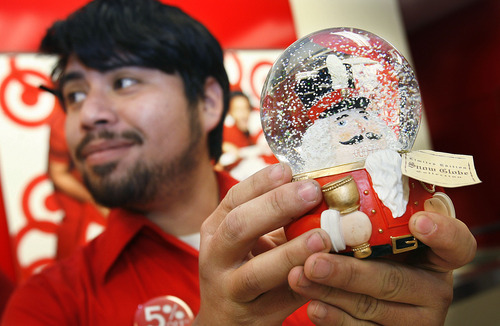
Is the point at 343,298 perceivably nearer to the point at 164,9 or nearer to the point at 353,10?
the point at 164,9

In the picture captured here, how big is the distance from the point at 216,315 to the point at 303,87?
405 millimetres

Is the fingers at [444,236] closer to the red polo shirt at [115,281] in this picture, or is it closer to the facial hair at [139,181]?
the red polo shirt at [115,281]

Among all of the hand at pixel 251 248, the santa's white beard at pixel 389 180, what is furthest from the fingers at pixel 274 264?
the santa's white beard at pixel 389 180

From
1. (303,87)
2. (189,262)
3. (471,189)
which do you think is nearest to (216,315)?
(303,87)

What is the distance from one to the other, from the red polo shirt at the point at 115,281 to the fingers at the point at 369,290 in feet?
1.34

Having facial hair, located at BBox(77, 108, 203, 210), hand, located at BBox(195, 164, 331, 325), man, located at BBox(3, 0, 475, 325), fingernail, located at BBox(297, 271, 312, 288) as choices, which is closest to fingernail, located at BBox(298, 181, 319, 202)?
hand, located at BBox(195, 164, 331, 325)

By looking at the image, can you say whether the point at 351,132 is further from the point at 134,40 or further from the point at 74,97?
the point at 74,97

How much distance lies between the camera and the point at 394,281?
2.30ft

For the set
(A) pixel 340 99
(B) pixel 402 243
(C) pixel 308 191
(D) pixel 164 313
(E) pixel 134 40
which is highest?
(E) pixel 134 40

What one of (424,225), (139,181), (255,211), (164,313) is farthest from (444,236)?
(139,181)

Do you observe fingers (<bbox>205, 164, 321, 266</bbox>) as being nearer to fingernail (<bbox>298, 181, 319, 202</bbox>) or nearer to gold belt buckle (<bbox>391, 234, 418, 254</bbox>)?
fingernail (<bbox>298, 181, 319, 202</bbox>)

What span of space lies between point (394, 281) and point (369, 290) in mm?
54

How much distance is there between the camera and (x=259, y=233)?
65 centimetres

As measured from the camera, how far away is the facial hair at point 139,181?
4.27 ft
